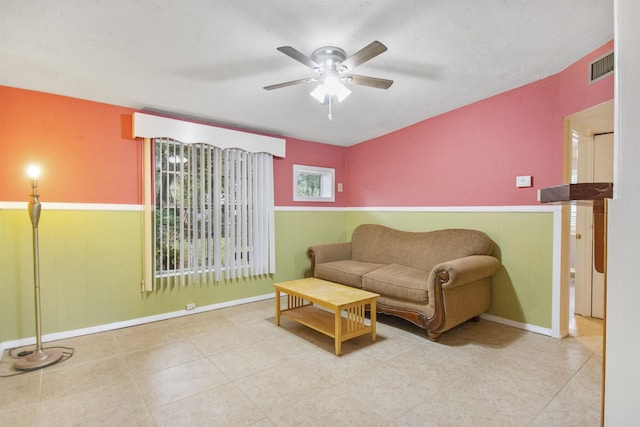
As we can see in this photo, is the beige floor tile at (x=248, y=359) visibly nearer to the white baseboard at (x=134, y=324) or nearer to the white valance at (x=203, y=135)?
the white baseboard at (x=134, y=324)

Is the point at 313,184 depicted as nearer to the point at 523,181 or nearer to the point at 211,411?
the point at 523,181

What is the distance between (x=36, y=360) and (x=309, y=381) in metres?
2.15

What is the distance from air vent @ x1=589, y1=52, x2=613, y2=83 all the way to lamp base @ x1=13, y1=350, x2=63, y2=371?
474 cm

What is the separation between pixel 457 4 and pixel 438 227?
8.19 ft

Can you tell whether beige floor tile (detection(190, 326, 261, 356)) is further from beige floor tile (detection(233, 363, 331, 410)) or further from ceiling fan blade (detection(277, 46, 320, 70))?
ceiling fan blade (detection(277, 46, 320, 70))

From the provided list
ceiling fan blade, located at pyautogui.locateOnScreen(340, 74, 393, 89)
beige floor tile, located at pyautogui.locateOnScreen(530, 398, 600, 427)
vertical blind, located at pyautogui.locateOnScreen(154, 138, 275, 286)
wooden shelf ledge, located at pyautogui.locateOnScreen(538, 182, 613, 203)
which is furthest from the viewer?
vertical blind, located at pyautogui.locateOnScreen(154, 138, 275, 286)

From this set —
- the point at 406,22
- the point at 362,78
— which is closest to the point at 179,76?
the point at 362,78

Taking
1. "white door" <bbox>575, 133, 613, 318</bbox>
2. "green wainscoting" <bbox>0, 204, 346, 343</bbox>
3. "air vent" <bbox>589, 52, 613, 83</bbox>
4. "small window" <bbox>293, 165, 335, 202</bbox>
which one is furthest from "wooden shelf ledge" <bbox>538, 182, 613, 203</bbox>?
"small window" <bbox>293, 165, 335, 202</bbox>

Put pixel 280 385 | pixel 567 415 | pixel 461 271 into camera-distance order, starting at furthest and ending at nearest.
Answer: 1. pixel 461 271
2. pixel 280 385
3. pixel 567 415

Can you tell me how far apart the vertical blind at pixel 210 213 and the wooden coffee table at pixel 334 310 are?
1.01 metres

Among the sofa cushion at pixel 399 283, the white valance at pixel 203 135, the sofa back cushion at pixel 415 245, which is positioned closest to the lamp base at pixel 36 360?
the white valance at pixel 203 135

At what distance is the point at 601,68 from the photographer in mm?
2357

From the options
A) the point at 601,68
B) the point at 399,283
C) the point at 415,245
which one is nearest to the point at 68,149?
the point at 399,283

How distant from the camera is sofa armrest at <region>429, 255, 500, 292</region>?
8.64 feet
